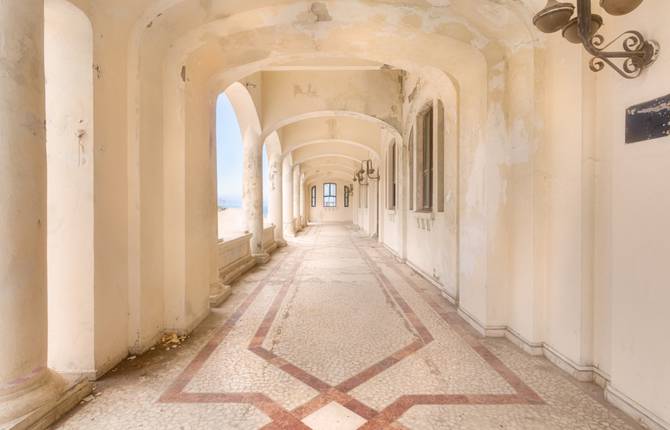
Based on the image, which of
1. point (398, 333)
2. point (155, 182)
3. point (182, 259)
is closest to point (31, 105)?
point (155, 182)

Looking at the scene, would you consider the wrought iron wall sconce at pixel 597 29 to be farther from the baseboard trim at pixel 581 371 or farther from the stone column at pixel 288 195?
the stone column at pixel 288 195

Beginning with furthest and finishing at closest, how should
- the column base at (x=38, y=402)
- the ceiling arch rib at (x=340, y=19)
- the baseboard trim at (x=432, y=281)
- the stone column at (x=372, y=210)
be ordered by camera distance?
1. the stone column at (x=372, y=210)
2. the baseboard trim at (x=432, y=281)
3. the ceiling arch rib at (x=340, y=19)
4. the column base at (x=38, y=402)

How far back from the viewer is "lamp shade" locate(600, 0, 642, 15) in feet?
6.22

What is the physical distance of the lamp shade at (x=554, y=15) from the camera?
2008mm

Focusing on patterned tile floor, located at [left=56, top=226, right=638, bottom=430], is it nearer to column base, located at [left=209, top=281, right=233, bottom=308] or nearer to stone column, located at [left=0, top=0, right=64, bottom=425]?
column base, located at [left=209, top=281, right=233, bottom=308]

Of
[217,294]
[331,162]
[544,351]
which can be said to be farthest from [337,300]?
[331,162]

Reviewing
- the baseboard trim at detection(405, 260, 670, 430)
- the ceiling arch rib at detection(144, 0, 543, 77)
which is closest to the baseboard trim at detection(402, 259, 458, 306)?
the baseboard trim at detection(405, 260, 670, 430)

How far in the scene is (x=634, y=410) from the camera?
2135mm

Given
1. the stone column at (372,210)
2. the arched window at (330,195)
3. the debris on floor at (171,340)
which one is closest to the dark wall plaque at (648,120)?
the debris on floor at (171,340)

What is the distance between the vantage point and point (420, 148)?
24.2ft

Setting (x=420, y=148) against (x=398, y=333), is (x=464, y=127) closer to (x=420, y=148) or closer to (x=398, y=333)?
(x=398, y=333)

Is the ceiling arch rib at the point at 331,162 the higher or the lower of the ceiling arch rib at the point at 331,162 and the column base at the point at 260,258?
the higher

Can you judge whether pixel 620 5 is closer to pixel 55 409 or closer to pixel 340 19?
pixel 340 19

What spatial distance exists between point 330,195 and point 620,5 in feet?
102
